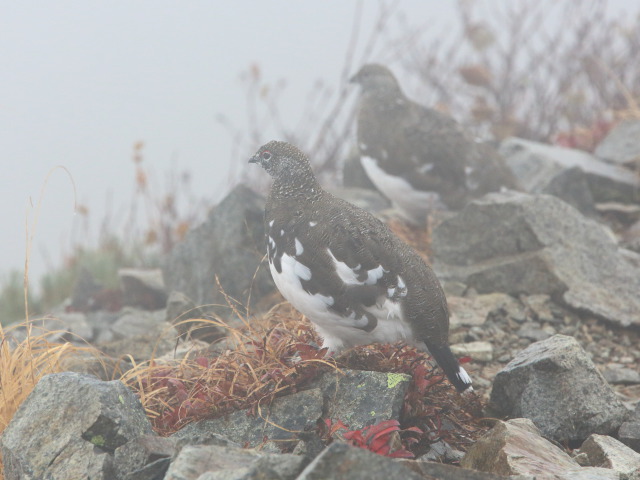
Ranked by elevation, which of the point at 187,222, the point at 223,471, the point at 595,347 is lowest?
the point at 187,222

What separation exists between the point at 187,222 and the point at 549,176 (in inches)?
182

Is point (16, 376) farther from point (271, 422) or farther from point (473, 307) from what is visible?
point (473, 307)

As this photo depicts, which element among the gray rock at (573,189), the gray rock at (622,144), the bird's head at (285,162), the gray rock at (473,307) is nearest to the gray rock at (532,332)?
the gray rock at (473,307)

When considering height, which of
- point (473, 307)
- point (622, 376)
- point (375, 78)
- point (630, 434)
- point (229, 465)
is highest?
point (375, 78)

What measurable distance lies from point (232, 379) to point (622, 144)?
6.36 m

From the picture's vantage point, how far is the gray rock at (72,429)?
2557 millimetres

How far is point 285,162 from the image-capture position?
3.35 metres

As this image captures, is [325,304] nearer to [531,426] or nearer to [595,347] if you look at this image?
[531,426]

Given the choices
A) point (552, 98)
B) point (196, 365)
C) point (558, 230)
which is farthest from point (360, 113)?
point (552, 98)

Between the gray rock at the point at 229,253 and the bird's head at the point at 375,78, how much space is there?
132 cm

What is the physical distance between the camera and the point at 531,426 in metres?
3.04

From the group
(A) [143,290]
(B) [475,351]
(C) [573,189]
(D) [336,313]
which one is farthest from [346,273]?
(C) [573,189]

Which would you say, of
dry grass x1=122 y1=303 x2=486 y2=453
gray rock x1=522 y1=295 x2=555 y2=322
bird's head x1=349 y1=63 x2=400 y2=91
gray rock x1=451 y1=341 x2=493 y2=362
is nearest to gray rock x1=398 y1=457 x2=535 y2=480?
dry grass x1=122 y1=303 x2=486 y2=453

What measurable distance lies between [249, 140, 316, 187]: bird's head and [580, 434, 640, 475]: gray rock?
150 cm
